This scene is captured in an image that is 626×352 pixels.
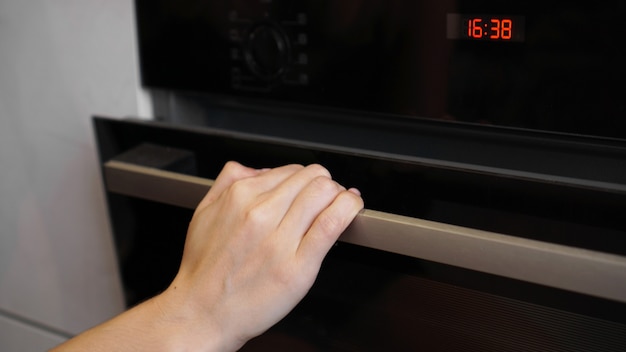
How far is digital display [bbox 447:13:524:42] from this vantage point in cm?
39

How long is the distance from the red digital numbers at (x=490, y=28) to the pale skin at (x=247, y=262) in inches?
5.1

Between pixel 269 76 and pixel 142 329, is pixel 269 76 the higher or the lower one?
the higher one

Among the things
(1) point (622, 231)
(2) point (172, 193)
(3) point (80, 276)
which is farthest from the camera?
(3) point (80, 276)

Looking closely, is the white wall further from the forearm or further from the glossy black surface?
the forearm

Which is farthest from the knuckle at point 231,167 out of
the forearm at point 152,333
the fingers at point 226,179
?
the forearm at point 152,333

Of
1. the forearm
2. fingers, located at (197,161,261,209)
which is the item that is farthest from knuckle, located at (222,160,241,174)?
the forearm

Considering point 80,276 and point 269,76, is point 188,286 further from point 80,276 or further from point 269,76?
point 80,276

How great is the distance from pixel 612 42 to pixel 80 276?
1.91 feet

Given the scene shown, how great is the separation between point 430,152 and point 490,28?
0.11 metres

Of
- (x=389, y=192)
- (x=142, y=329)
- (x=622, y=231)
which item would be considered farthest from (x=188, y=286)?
(x=622, y=231)

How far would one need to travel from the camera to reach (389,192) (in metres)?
0.43

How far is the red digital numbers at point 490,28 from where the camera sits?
0.39 metres

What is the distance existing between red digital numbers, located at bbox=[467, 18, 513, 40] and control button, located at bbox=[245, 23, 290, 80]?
154mm

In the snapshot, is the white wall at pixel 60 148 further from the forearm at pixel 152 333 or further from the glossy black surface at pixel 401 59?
the forearm at pixel 152 333
